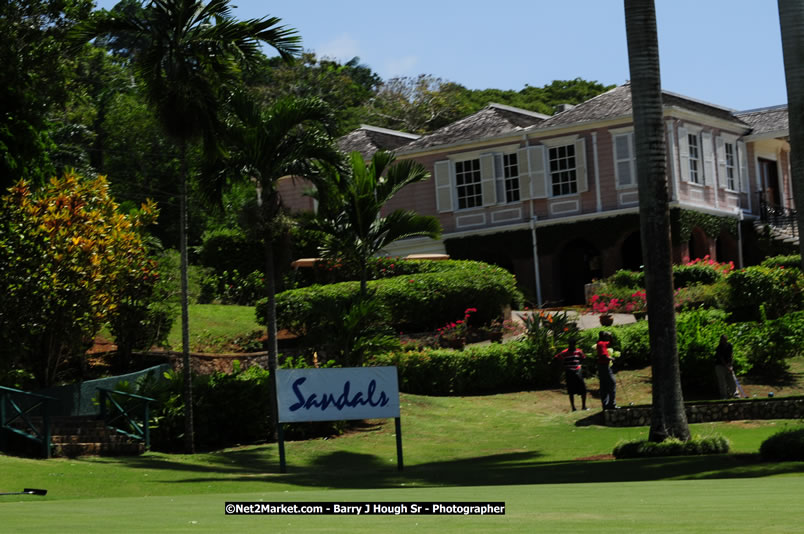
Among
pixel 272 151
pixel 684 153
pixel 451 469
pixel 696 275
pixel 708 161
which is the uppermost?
pixel 684 153

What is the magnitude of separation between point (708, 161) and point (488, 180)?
25.4 feet

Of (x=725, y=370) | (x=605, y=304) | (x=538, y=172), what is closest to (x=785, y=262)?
(x=605, y=304)

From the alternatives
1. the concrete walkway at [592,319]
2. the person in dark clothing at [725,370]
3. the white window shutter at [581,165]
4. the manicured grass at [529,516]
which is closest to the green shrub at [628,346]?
the concrete walkway at [592,319]

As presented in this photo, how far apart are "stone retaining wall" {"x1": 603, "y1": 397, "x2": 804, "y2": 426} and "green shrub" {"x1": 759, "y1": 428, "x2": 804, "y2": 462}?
240 inches

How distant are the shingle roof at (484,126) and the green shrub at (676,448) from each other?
2431 centimetres

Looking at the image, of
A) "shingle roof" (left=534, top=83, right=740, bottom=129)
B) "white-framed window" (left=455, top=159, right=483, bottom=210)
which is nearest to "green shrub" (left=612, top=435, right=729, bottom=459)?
"shingle roof" (left=534, top=83, right=740, bottom=129)

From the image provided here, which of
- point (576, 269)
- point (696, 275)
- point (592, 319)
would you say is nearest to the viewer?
point (592, 319)

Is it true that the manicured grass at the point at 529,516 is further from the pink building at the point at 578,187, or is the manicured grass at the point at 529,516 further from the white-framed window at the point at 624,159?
the pink building at the point at 578,187

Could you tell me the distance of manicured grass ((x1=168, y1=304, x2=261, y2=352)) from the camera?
29344 millimetres

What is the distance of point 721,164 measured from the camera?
40.2 m

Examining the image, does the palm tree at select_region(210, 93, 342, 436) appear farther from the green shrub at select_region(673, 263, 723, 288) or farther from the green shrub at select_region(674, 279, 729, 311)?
the green shrub at select_region(673, 263, 723, 288)

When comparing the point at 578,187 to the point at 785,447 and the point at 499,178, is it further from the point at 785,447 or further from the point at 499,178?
the point at 785,447

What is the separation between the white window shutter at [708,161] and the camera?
3922 cm

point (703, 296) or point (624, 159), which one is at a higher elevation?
point (624, 159)
